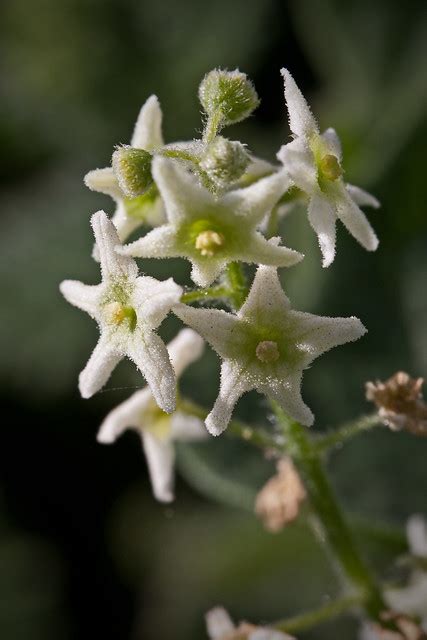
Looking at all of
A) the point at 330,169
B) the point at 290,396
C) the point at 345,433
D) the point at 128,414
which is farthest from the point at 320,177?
the point at 128,414

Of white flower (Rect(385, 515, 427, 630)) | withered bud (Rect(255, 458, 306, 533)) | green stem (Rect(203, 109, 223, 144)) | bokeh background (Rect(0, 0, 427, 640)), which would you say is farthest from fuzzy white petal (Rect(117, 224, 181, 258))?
bokeh background (Rect(0, 0, 427, 640))

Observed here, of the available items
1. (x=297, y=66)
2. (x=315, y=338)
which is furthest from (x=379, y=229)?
(x=315, y=338)

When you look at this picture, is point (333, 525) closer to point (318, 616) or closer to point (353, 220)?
point (318, 616)

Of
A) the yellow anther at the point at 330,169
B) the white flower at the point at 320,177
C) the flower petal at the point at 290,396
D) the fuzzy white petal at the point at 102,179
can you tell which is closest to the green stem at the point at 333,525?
the flower petal at the point at 290,396

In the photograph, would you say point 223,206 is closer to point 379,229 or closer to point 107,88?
point 379,229

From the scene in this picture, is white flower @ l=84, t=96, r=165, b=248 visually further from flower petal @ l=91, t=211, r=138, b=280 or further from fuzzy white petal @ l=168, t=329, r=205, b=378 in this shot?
fuzzy white petal @ l=168, t=329, r=205, b=378

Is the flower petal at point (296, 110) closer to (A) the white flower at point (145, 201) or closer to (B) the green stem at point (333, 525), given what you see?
(A) the white flower at point (145, 201)

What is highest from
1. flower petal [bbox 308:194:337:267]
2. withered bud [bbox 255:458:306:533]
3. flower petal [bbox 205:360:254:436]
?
flower petal [bbox 308:194:337:267]
